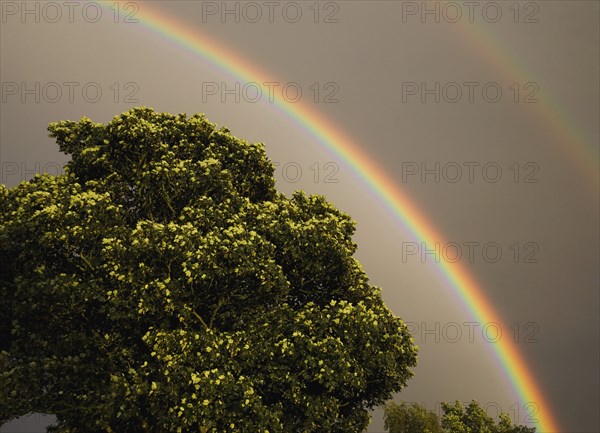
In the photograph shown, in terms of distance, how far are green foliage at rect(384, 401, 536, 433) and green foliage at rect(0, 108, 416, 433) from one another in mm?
38880

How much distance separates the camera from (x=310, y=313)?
19719 millimetres

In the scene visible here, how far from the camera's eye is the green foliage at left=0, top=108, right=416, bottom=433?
17.8 metres

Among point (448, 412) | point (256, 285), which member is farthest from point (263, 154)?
point (448, 412)

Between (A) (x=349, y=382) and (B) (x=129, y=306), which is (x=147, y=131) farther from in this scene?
(A) (x=349, y=382)

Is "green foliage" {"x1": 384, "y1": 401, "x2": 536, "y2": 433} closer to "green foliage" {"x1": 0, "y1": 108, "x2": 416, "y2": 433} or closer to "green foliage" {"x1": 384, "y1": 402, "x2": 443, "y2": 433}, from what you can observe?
"green foliage" {"x1": 384, "y1": 402, "x2": 443, "y2": 433}

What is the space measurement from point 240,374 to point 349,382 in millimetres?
3564

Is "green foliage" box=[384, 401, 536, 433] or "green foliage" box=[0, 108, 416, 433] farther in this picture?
"green foliage" box=[384, 401, 536, 433]

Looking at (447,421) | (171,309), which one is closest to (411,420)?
(447,421)

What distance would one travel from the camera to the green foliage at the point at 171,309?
17.8 m

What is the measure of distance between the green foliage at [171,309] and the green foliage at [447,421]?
38.9 meters

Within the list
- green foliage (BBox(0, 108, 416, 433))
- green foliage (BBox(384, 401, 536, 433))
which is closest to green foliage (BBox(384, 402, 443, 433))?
green foliage (BBox(384, 401, 536, 433))

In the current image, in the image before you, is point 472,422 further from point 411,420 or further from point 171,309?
point 171,309

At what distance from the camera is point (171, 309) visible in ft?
58.6

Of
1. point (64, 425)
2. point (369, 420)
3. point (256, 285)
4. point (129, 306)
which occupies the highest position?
point (256, 285)
